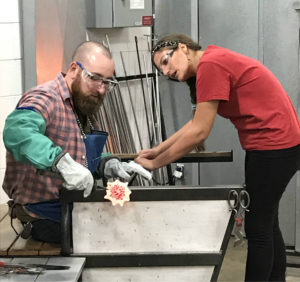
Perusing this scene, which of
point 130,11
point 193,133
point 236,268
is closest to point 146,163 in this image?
point 193,133

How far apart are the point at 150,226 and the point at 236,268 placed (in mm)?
1770

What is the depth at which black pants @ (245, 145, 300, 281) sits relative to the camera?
10.7 feet

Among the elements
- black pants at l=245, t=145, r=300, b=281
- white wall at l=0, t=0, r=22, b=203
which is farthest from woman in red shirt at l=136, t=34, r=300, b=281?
white wall at l=0, t=0, r=22, b=203

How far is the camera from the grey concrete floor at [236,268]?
436cm

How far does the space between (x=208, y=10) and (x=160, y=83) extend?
25.4 inches

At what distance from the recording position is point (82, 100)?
10.2ft

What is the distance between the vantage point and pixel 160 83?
17.1 feet

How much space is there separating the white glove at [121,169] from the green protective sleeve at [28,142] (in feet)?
1.77

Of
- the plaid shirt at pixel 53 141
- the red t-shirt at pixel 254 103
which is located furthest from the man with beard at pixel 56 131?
the red t-shirt at pixel 254 103

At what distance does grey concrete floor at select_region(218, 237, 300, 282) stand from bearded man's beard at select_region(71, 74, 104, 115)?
1468 mm

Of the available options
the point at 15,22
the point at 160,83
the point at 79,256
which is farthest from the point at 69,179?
the point at 160,83

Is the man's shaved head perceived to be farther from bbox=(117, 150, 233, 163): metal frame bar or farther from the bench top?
the bench top

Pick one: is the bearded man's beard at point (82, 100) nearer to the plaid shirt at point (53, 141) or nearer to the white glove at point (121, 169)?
the plaid shirt at point (53, 141)

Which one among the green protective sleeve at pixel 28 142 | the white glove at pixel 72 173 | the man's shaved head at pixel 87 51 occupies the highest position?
the man's shaved head at pixel 87 51
